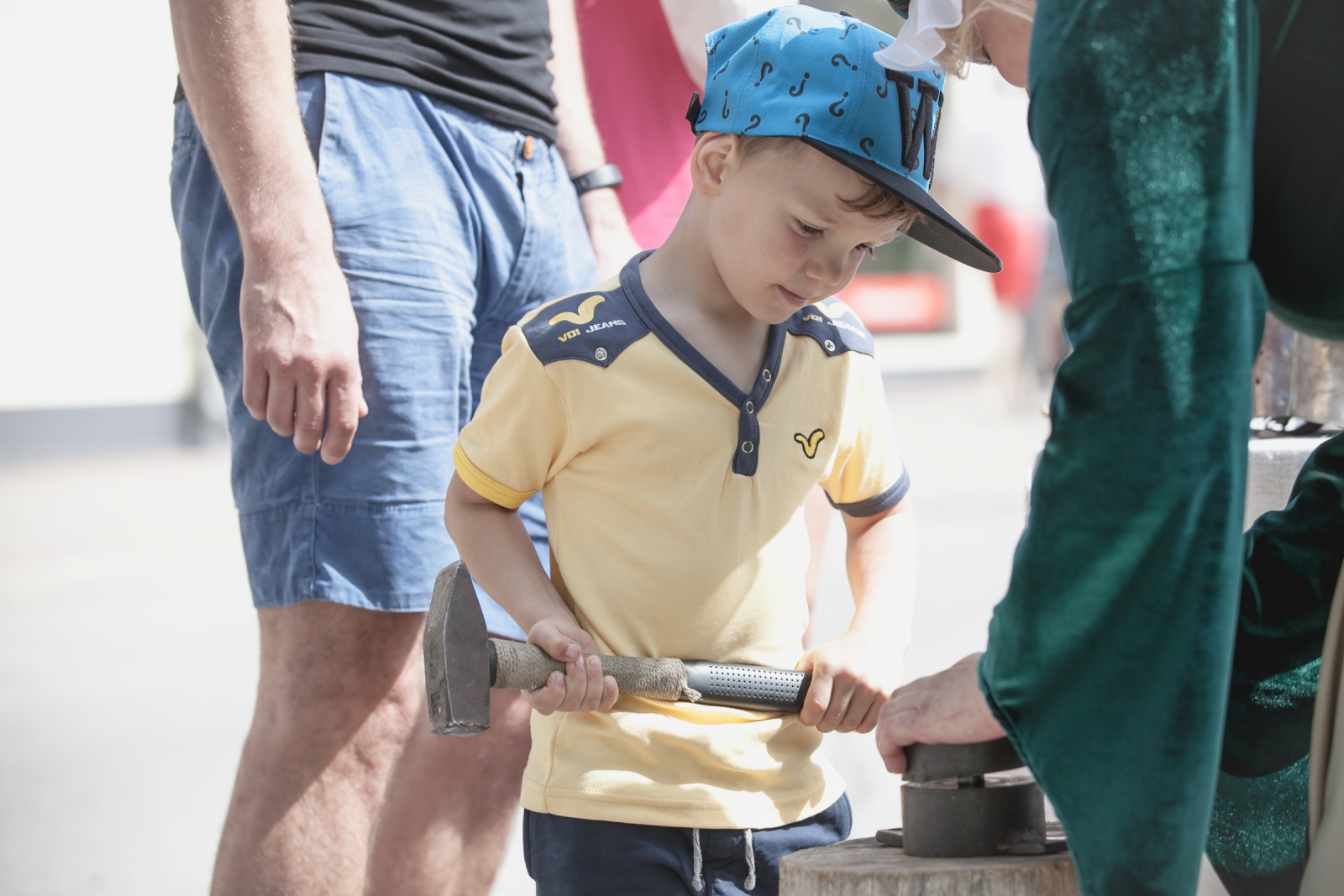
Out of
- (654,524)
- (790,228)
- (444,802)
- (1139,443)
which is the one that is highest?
(790,228)

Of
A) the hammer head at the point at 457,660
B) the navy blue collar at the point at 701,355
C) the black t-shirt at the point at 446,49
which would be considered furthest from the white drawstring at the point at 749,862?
the black t-shirt at the point at 446,49

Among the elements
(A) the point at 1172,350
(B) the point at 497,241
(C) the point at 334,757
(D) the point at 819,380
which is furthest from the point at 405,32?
(A) the point at 1172,350

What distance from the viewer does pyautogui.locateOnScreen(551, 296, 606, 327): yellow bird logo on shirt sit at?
5.15 feet

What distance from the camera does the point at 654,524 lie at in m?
1.56

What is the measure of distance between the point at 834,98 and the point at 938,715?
2.23 ft

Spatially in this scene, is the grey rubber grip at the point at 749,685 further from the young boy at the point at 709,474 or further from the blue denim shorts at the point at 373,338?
the blue denim shorts at the point at 373,338

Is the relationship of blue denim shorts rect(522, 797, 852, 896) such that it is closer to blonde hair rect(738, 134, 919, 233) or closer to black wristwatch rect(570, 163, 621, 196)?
blonde hair rect(738, 134, 919, 233)

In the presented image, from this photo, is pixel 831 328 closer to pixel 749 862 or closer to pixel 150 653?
pixel 749 862

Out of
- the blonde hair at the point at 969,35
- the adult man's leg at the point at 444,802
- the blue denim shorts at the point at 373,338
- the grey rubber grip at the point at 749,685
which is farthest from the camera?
the adult man's leg at the point at 444,802

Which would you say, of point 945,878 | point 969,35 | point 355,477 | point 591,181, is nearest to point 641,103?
point 591,181

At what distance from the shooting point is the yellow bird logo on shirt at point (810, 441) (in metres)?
1.62

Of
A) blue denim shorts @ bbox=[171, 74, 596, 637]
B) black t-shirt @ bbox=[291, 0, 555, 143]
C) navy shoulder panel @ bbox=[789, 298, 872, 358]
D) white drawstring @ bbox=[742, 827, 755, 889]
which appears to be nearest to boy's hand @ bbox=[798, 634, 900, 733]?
white drawstring @ bbox=[742, 827, 755, 889]

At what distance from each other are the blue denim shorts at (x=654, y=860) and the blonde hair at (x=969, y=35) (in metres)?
0.88

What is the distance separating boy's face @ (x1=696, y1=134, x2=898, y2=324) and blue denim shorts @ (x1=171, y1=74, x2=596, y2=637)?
496mm
